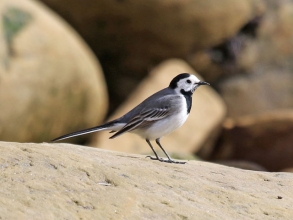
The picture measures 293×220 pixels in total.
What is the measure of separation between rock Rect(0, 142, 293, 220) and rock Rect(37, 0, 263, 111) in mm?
9191

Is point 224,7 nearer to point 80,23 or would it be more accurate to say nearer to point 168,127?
point 80,23

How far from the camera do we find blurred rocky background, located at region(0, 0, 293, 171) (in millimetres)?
12914

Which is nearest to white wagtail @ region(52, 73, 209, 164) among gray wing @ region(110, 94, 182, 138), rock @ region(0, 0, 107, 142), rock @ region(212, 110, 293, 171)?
gray wing @ region(110, 94, 182, 138)

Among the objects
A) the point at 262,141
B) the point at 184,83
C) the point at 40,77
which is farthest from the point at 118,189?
the point at 262,141

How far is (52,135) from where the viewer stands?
13.6m

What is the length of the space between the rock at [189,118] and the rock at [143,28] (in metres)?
0.83

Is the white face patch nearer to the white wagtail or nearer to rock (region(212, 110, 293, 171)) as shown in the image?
the white wagtail

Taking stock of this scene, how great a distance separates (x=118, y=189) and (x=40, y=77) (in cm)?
701

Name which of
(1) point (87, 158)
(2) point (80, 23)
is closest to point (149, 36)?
(2) point (80, 23)

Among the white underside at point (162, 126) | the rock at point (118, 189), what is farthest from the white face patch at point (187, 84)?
the rock at point (118, 189)

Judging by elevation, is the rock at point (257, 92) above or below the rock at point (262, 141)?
above

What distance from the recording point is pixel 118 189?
246 inches

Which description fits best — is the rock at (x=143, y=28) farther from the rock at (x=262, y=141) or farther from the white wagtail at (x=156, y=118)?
the white wagtail at (x=156, y=118)

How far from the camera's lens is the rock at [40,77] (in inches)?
492
